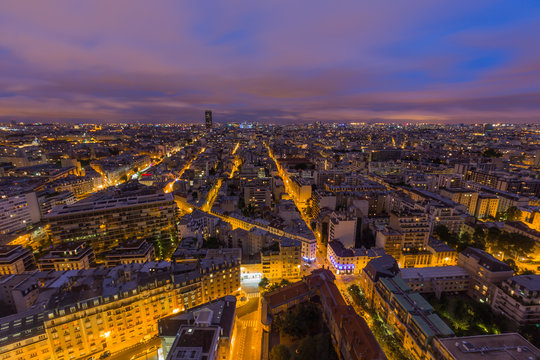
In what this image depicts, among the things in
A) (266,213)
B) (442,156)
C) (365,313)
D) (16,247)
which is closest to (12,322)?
(16,247)

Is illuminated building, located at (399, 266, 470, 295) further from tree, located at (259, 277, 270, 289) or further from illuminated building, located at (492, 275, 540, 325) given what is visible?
tree, located at (259, 277, 270, 289)

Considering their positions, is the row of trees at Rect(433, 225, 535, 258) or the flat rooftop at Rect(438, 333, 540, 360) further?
the row of trees at Rect(433, 225, 535, 258)

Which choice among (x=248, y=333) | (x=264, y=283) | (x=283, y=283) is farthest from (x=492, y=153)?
(x=248, y=333)

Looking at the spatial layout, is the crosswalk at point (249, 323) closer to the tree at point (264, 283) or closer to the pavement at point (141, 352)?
the tree at point (264, 283)

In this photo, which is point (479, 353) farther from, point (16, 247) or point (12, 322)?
point (16, 247)

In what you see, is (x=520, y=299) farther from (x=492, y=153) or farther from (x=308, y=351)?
(x=492, y=153)

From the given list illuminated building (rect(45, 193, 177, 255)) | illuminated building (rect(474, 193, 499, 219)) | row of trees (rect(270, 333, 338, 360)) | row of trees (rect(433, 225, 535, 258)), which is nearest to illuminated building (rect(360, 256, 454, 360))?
row of trees (rect(270, 333, 338, 360))
